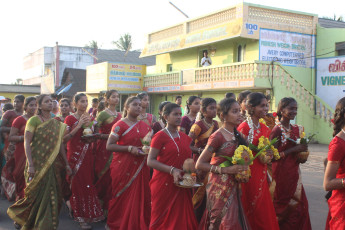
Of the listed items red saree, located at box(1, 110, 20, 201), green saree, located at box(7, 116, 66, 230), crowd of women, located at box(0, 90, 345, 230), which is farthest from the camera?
red saree, located at box(1, 110, 20, 201)

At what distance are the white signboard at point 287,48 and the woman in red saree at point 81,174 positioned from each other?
1468cm

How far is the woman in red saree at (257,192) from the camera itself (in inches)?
167

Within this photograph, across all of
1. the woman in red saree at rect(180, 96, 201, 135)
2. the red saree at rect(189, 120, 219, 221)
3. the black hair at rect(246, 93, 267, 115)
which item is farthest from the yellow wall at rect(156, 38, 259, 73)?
the black hair at rect(246, 93, 267, 115)

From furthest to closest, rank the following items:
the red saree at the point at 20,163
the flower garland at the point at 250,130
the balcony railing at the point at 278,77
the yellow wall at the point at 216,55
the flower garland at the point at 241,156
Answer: the yellow wall at the point at 216,55, the balcony railing at the point at 278,77, the red saree at the point at 20,163, the flower garland at the point at 250,130, the flower garland at the point at 241,156

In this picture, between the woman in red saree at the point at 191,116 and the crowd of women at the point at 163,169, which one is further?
the woman in red saree at the point at 191,116

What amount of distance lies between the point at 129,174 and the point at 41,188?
1.21m

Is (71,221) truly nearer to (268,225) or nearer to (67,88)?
(268,225)

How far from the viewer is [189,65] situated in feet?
84.6

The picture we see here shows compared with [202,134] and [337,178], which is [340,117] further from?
[202,134]

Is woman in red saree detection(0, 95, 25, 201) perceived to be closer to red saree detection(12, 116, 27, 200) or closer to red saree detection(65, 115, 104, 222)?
red saree detection(12, 116, 27, 200)

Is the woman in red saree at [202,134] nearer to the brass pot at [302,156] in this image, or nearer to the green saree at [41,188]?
the brass pot at [302,156]

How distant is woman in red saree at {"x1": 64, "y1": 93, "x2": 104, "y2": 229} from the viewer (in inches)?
242

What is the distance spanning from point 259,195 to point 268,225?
318 millimetres

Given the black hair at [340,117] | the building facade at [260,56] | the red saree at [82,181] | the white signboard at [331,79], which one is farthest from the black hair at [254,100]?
the white signboard at [331,79]
